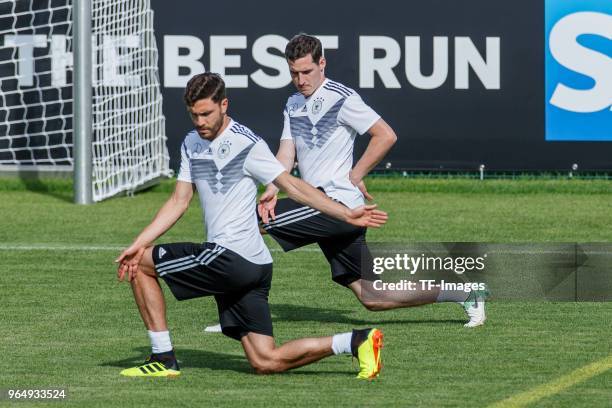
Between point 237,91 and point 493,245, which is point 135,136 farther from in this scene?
point 493,245

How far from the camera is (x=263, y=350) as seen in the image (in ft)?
28.2

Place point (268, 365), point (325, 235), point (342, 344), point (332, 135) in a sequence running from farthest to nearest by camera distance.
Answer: point (332, 135), point (325, 235), point (268, 365), point (342, 344)

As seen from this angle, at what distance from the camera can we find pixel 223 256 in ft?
27.8

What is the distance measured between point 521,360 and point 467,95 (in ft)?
32.2

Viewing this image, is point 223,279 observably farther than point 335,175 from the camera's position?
No

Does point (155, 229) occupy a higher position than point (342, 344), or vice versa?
point (155, 229)

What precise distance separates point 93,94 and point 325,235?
8855mm

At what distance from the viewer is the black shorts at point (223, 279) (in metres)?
8.48

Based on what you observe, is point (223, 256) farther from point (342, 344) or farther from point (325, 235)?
point (325, 235)

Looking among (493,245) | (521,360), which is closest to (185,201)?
(521,360)

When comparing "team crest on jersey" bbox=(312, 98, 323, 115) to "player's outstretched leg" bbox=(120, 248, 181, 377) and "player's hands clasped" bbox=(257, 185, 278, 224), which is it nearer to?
"player's hands clasped" bbox=(257, 185, 278, 224)

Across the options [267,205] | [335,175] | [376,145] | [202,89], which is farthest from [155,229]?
[376,145]

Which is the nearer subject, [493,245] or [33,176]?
[493,245]

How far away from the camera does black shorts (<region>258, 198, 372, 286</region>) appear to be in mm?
10203
